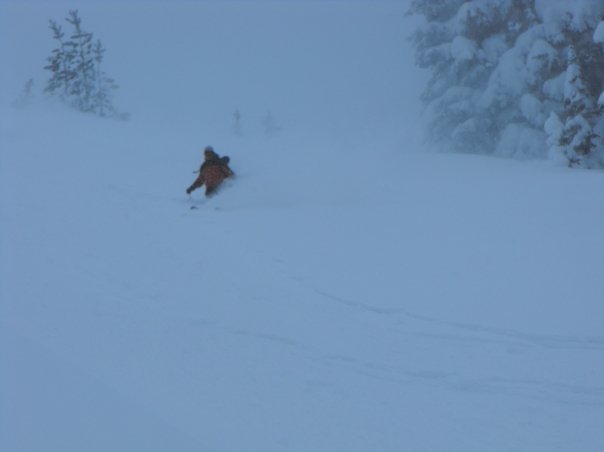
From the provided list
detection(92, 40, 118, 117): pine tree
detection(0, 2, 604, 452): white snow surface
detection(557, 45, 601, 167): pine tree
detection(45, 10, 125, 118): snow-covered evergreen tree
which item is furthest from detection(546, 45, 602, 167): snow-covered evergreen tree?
detection(45, 10, 125, 118): snow-covered evergreen tree

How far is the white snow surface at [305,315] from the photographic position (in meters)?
3.95

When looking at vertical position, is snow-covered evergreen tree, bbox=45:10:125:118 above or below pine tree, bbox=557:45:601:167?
above

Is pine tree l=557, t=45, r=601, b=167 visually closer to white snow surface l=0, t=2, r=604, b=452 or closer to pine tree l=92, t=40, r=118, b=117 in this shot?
white snow surface l=0, t=2, r=604, b=452

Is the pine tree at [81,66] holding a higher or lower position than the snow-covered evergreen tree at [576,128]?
higher

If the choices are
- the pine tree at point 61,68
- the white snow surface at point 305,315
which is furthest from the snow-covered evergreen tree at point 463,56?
the pine tree at point 61,68

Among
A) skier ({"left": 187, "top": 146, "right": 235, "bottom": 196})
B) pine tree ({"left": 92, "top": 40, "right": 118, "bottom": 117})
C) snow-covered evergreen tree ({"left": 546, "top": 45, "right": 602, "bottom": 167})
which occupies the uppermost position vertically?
pine tree ({"left": 92, "top": 40, "right": 118, "bottom": 117})

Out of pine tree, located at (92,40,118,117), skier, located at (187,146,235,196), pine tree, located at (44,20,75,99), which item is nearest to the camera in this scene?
skier, located at (187,146,235,196)

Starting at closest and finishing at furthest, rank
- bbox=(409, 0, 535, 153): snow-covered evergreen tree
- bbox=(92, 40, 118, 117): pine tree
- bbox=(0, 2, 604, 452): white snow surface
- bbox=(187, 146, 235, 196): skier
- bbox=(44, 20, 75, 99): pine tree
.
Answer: bbox=(0, 2, 604, 452): white snow surface < bbox=(187, 146, 235, 196): skier < bbox=(409, 0, 535, 153): snow-covered evergreen tree < bbox=(44, 20, 75, 99): pine tree < bbox=(92, 40, 118, 117): pine tree

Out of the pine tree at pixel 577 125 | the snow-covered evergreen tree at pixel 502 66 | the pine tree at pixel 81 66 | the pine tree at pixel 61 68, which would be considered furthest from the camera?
the pine tree at pixel 81 66

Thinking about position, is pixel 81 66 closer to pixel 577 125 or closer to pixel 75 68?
pixel 75 68

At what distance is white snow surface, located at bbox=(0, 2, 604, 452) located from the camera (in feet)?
12.9

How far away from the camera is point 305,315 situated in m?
6.06

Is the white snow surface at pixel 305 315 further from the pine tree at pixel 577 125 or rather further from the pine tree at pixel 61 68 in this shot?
the pine tree at pixel 61 68

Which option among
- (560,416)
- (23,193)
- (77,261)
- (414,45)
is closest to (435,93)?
(414,45)
